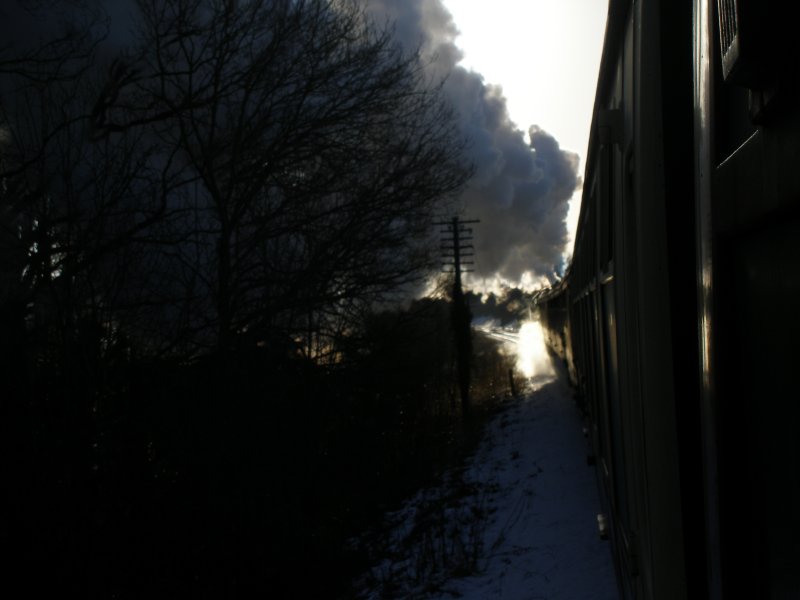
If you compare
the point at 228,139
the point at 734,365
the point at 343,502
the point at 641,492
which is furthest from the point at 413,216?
the point at 734,365

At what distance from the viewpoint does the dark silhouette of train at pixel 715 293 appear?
797mm

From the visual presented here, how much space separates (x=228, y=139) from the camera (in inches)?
415

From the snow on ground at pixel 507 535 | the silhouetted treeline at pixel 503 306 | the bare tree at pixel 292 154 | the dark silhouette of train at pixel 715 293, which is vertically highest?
the silhouetted treeline at pixel 503 306

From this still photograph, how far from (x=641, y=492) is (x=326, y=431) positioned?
9174mm

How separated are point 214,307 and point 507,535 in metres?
4.71

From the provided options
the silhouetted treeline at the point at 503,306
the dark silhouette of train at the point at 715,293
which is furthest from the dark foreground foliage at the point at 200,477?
the silhouetted treeline at the point at 503,306

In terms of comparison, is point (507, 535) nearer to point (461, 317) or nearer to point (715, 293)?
point (715, 293)

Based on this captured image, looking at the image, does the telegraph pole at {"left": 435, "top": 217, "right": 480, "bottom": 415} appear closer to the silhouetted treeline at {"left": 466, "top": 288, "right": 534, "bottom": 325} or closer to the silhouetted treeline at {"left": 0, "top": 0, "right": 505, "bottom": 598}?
the silhouetted treeline at {"left": 0, "top": 0, "right": 505, "bottom": 598}

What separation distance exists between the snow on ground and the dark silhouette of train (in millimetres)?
4361

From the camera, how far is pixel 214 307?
9.49 metres

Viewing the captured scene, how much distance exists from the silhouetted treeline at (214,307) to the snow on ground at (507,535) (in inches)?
34.4

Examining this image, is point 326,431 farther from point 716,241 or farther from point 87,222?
point 716,241

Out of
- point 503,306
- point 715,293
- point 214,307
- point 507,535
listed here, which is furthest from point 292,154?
point 503,306

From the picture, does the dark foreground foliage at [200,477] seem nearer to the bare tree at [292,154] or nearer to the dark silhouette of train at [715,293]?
the bare tree at [292,154]
